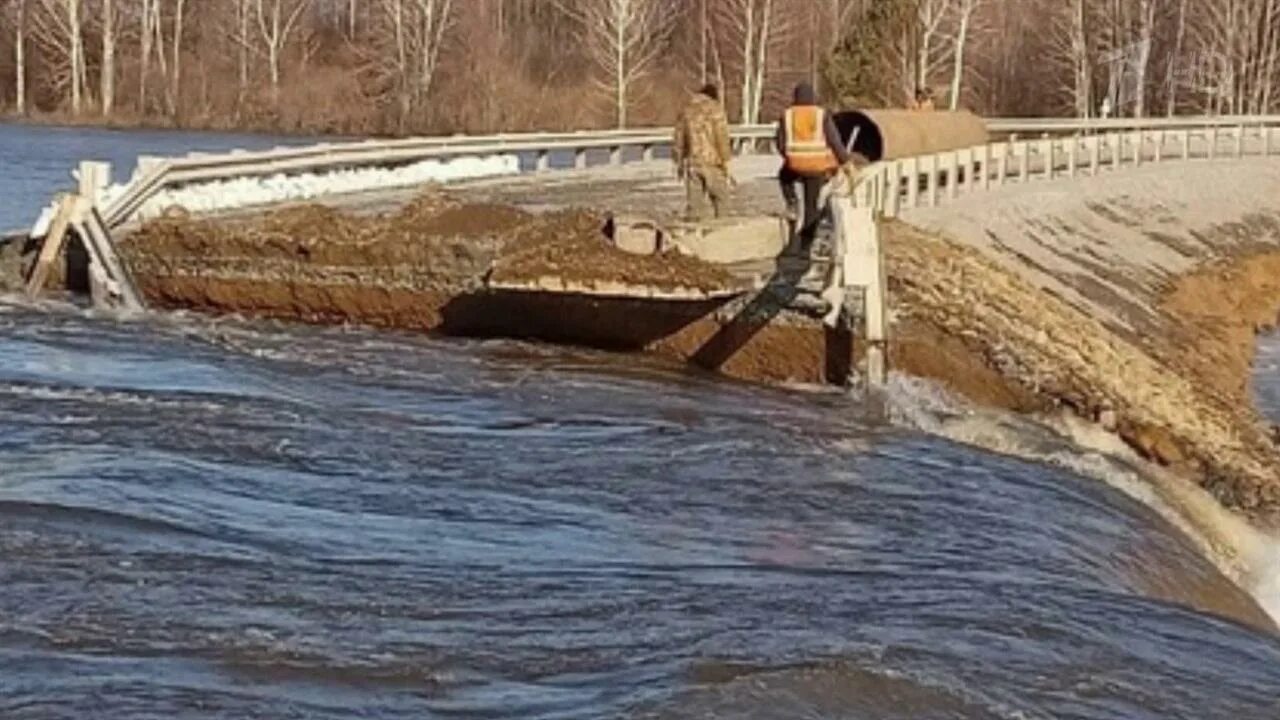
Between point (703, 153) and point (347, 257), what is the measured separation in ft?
10.6

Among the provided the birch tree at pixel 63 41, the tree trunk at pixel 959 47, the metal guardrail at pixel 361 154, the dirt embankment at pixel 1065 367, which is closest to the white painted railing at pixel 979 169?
the dirt embankment at pixel 1065 367

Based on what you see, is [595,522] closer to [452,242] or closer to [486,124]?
[452,242]

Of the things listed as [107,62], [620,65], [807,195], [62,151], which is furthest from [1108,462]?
[107,62]

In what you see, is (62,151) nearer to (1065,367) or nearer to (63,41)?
(63,41)

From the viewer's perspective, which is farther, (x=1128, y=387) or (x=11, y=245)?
(x=11, y=245)

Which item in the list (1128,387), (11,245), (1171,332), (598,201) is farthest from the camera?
(598,201)

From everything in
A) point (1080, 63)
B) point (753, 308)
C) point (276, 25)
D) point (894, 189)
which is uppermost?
point (276, 25)

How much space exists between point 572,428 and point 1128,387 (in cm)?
511

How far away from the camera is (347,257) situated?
74.4 feet

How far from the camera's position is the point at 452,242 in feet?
72.9

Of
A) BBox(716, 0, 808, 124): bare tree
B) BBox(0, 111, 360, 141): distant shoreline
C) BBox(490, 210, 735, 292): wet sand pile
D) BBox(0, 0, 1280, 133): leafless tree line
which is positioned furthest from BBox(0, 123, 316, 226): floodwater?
BBox(716, 0, 808, 124): bare tree

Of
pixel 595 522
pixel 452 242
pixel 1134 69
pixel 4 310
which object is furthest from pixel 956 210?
pixel 1134 69

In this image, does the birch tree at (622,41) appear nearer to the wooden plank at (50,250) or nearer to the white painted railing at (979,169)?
the white painted railing at (979,169)

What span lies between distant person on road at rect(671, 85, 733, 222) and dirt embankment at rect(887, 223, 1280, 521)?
1652 millimetres
